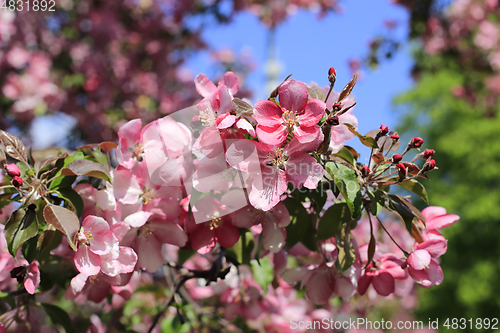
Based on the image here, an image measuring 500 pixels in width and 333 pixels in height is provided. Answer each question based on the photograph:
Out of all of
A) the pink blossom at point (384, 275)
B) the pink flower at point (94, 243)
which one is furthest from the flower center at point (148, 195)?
the pink blossom at point (384, 275)

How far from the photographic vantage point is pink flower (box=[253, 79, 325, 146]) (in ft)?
2.36

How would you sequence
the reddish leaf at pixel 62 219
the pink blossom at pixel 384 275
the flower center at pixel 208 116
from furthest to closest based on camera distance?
1. the pink blossom at pixel 384 275
2. the flower center at pixel 208 116
3. the reddish leaf at pixel 62 219

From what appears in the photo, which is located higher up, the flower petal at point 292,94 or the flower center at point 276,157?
the flower petal at point 292,94

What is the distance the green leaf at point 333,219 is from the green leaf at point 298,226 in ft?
0.14

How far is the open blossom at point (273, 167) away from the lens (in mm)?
709

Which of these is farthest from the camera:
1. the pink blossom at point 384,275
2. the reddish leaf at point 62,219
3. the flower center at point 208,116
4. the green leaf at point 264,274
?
the green leaf at point 264,274

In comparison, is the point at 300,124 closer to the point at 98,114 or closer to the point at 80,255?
the point at 80,255

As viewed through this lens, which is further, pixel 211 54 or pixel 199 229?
pixel 211 54

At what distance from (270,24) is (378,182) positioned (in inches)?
212

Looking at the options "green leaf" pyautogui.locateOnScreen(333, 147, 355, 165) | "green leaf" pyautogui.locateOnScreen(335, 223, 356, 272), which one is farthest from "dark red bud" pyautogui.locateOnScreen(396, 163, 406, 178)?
"green leaf" pyautogui.locateOnScreen(335, 223, 356, 272)

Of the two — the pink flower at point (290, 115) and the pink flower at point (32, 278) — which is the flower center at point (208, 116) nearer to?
the pink flower at point (290, 115)

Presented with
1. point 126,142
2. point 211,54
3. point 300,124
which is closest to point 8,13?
point 211,54

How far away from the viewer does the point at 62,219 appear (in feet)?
2.29

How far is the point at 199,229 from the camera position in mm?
885
